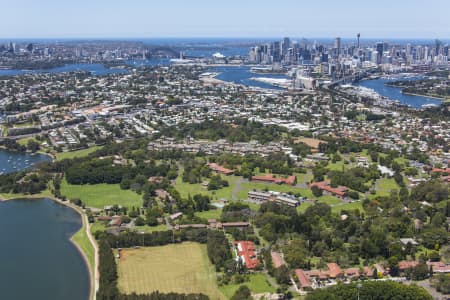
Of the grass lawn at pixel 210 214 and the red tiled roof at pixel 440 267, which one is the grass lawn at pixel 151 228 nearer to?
the grass lawn at pixel 210 214

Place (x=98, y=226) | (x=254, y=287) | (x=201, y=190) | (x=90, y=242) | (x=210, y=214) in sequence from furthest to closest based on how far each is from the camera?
(x=201, y=190), (x=210, y=214), (x=98, y=226), (x=90, y=242), (x=254, y=287)

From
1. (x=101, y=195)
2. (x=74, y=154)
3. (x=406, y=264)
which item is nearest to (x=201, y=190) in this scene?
(x=101, y=195)

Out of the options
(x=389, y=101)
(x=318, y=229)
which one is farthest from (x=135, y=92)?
(x=318, y=229)

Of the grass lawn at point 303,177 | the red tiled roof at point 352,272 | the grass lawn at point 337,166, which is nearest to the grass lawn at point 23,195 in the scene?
the grass lawn at point 303,177

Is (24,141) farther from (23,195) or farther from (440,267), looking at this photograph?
(440,267)

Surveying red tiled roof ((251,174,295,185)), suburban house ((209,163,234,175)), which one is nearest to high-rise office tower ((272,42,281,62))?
suburban house ((209,163,234,175))

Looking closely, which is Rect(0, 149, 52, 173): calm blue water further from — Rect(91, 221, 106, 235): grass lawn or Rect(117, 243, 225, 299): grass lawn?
Rect(117, 243, 225, 299): grass lawn
